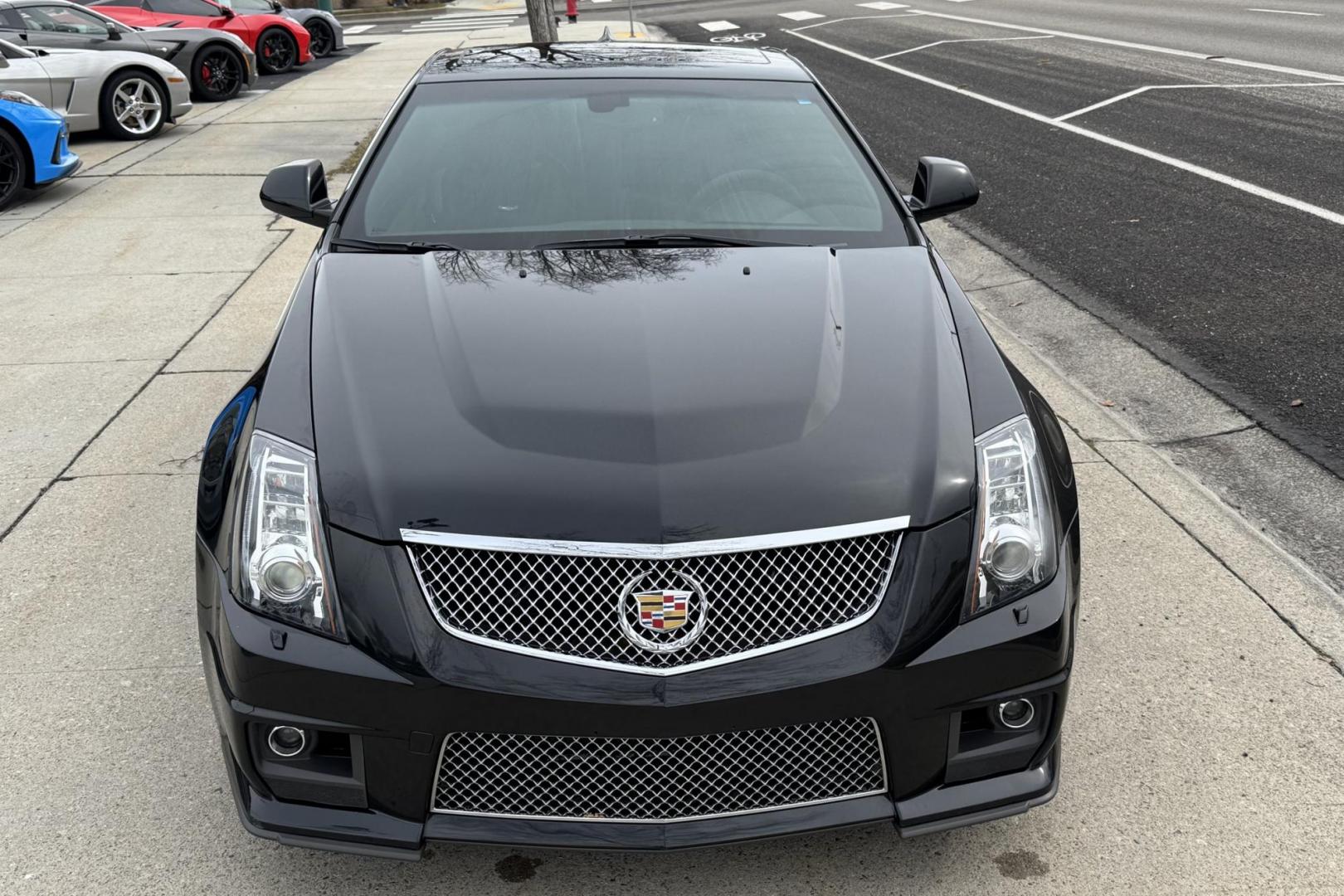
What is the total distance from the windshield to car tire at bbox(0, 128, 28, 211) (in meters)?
7.06

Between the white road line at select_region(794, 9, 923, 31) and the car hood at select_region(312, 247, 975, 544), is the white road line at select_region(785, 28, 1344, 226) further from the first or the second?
the white road line at select_region(794, 9, 923, 31)

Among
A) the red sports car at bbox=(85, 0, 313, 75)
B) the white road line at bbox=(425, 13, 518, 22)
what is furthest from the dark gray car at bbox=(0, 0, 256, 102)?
the white road line at bbox=(425, 13, 518, 22)

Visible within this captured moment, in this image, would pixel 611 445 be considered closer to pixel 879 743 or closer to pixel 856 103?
pixel 879 743

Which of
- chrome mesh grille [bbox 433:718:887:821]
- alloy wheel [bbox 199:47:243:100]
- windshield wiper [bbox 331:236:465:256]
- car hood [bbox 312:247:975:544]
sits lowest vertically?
alloy wheel [bbox 199:47:243:100]

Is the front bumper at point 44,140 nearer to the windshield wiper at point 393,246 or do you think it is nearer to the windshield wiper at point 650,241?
the windshield wiper at point 393,246

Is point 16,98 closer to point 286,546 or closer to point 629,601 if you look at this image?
point 286,546

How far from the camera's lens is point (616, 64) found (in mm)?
4680

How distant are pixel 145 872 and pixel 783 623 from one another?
62.3 inches

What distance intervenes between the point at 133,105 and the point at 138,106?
0.05 metres

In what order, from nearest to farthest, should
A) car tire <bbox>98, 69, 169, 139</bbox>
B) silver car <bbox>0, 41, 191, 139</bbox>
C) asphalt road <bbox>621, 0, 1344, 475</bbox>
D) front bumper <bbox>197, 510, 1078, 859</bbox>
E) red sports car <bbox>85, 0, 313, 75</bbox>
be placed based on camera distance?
front bumper <bbox>197, 510, 1078, 859</bbox> < asphalt road <bbox>621, 0, 1344, 475</bbox> < silver car <bbox>0, 41, 191, 139</bbox> < car tire <bbox>98, 69, 169, 139</bbox> < red sports car <bbox>85, 0, 313, 75</bbox>

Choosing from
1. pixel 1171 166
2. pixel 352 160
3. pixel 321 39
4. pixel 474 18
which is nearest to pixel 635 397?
pixel 1171 166

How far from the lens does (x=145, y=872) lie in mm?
2902

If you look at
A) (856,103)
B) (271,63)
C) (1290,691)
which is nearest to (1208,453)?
(1290,691)

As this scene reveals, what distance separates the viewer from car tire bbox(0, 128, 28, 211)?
10047 millimetres
